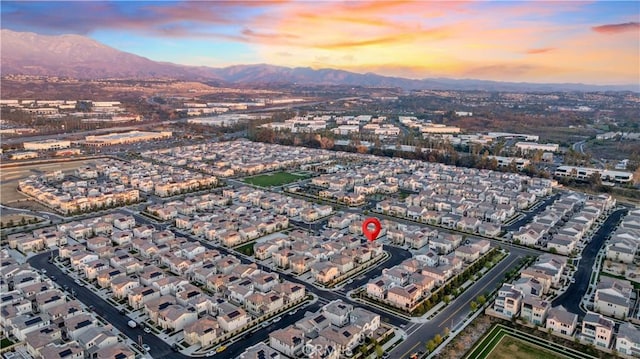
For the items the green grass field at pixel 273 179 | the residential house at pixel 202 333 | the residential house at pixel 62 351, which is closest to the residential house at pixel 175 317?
the residential house at pixel 202 333

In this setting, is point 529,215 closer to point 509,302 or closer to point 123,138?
point 509,302

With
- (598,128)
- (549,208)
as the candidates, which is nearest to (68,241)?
(549,208)

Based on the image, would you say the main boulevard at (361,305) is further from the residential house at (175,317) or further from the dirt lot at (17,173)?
the dirt lot at (17,173)

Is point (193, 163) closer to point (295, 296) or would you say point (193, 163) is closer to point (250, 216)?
point (250, 216)

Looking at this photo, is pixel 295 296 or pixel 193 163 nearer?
pixel 295 296

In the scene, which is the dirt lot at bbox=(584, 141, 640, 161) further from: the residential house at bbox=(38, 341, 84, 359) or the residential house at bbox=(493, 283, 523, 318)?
the residential house at bbox=(38, 341, 84, 359)

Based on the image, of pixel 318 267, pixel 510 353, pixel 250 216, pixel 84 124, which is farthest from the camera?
pixel 84 124

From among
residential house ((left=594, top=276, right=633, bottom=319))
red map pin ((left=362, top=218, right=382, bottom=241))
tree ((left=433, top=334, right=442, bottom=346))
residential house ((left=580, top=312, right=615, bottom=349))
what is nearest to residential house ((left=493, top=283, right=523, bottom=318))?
residential house ((left=580, top=312, right=615, bottom=349))
